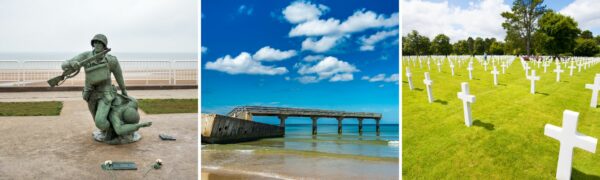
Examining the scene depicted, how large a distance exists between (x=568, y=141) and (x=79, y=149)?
12.2 ft

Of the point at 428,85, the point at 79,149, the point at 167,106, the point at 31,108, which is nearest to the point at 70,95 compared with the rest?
the point at 31,108

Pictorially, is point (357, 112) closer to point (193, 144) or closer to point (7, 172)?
point (193, 144)

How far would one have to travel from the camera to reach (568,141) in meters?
2.83

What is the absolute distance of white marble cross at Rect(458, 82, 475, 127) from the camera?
3.40 m

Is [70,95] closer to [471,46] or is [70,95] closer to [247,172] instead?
[247,172]

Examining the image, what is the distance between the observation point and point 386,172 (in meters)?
3.85

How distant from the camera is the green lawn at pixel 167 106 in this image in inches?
235

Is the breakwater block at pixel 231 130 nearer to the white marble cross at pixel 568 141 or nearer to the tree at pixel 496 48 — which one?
the tree at pixel 496 48

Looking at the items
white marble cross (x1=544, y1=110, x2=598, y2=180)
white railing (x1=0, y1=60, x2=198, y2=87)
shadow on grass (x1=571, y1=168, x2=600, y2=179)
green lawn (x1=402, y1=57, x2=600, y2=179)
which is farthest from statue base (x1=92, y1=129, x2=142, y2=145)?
white railing (x1=0, y1=60, x2=198, y2=87)

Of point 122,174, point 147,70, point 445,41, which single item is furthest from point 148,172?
point 147,70

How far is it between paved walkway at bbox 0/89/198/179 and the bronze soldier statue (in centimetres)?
13

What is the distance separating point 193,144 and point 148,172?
0.83 m

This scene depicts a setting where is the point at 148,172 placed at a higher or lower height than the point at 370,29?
lower

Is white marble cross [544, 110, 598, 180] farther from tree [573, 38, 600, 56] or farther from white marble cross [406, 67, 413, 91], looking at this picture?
white marble cross [406, 67, 413, 91]
